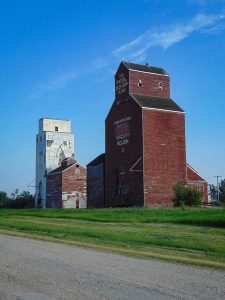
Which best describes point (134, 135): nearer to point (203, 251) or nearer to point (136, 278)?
point (203, 251)

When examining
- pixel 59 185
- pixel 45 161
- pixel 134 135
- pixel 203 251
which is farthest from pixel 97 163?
pixel 203 251

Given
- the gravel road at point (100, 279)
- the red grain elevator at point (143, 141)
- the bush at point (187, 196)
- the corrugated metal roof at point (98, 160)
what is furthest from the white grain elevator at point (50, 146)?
the gravel road at point (100, 279)

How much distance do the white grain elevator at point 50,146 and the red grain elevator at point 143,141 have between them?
116ft

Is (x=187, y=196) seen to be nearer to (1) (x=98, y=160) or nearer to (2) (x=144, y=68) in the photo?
(1) (x=98, y=160)

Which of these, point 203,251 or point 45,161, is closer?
point 203,251

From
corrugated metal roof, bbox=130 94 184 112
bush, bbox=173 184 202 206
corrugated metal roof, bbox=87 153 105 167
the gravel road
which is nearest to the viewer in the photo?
the gravel road

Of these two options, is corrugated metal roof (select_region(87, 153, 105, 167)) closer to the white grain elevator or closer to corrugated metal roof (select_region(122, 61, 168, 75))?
corrugated metal roof (select_region(122, 61, 168, 75))

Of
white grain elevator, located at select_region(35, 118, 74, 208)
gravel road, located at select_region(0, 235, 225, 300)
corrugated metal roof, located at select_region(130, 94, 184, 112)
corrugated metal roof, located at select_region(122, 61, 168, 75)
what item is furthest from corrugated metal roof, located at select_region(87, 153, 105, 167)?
gravel road, located at select_region(0, 235, 225, 300)

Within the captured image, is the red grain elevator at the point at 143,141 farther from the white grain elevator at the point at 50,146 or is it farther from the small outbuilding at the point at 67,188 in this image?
the white grain elevator at the point at 50,146

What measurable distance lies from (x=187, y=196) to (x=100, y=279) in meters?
42.5

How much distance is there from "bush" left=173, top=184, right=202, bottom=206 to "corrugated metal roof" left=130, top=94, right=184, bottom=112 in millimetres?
10302

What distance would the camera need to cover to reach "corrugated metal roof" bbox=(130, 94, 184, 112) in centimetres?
5600

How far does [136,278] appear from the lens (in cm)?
999

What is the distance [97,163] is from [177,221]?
3696cm
